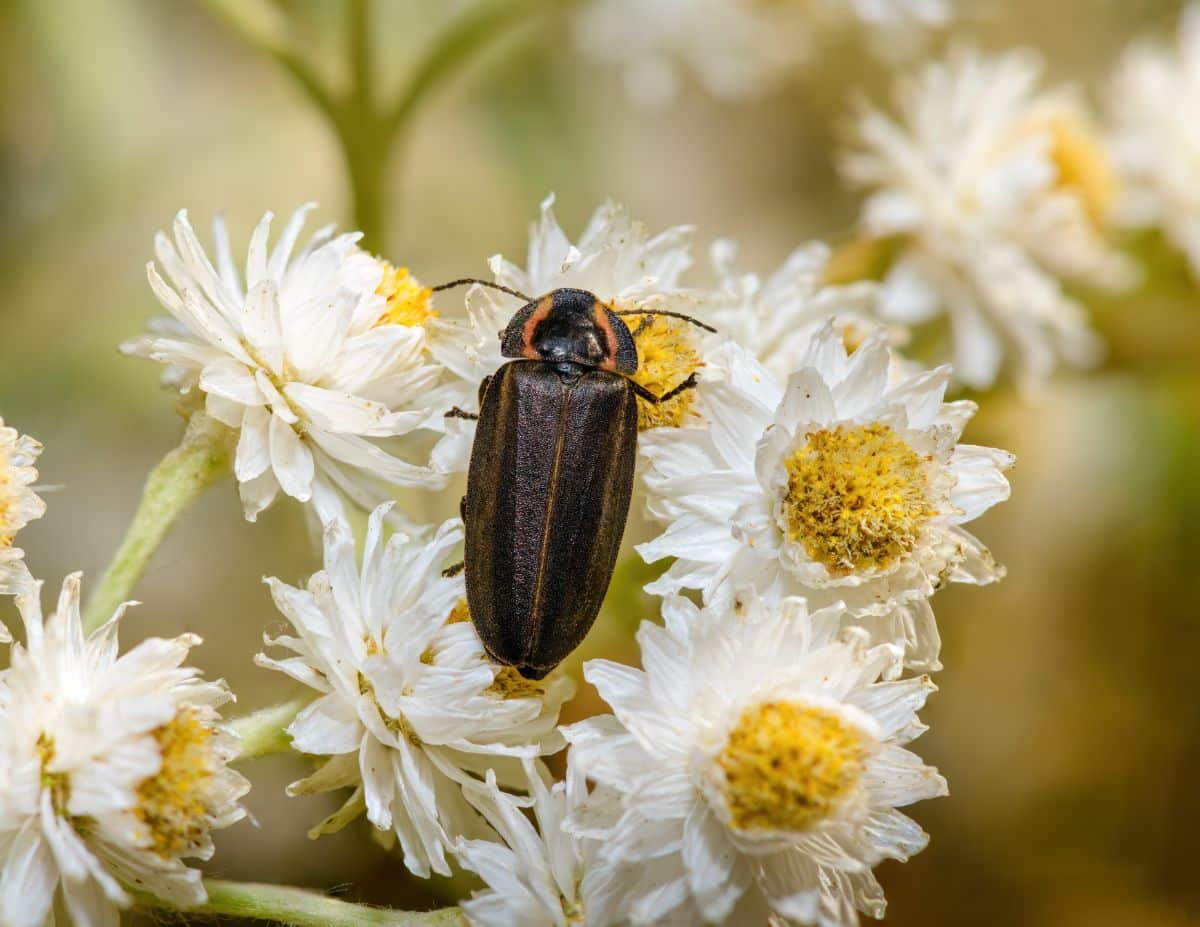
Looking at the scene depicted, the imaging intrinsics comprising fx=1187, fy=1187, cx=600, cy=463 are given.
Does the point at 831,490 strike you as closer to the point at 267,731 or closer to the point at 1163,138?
the point at 267,731

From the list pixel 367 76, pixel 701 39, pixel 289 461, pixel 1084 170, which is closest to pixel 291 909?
pixel 289 461

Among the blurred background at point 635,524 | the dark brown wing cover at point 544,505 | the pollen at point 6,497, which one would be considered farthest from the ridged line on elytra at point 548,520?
the blurred background at point 635,524

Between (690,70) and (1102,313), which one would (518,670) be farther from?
(690,70)

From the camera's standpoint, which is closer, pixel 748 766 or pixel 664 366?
pixel 748 766

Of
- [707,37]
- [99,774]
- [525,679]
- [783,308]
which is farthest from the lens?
[707,37]

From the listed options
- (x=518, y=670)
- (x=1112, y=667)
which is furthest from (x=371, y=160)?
(x=1112, y=667)

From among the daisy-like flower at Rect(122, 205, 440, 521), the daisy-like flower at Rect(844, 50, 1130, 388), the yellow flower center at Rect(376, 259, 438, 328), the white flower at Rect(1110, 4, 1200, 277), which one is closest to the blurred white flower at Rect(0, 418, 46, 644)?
the daisy-like flower at Rect(122, 205, 440, 521)
